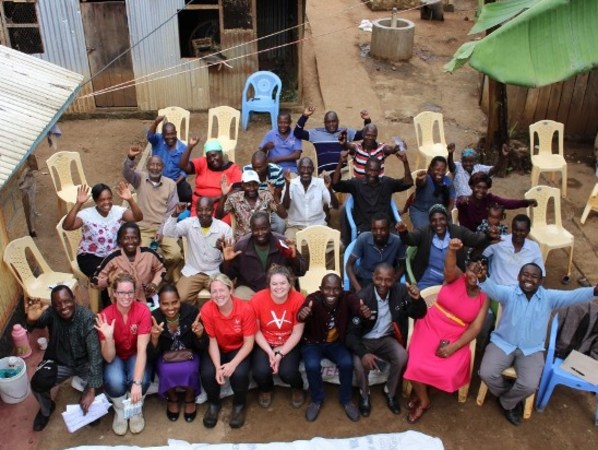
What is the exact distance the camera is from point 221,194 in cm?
741

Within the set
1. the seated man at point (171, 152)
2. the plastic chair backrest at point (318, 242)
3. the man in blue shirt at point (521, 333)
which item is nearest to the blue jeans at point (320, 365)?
the man in blue shirt at point (521, 333)

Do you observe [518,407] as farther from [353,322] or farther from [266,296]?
[266,296]

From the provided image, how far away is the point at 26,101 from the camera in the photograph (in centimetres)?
631

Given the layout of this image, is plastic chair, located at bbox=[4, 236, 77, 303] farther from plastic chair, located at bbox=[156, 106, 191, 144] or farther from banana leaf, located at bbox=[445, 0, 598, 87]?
banana leaf, located at bbox=[445, 0, 598, 87]

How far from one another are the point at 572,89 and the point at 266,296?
751cm

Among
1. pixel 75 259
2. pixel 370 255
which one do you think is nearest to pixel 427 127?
pixel 370 255

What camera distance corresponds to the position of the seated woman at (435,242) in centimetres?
621

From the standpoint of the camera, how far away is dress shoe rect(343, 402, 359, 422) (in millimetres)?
5663

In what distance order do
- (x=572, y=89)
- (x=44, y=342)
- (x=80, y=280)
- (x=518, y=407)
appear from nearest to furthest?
1. (x=518, y=407)
2. (x=44, y=342)
3. (x=80, y=280)
4. (x=572, y=89)

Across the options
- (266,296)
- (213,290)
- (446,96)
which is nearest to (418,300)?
(266,296)

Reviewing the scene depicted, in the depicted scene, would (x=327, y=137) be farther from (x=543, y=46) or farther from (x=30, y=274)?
(x=543, y=46)

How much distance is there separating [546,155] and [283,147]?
3.79m

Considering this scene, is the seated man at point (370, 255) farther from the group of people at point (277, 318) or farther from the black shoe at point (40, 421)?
the black shoe at point (40, 421)

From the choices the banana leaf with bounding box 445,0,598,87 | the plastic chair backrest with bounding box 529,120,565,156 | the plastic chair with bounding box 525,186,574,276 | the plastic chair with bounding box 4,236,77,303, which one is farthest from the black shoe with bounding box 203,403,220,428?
the plastic chair backrest with bounding box 529,120,565,156
